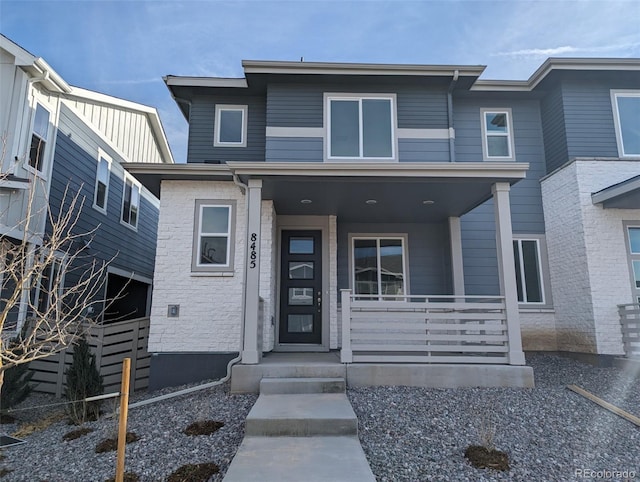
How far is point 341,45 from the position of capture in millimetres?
10750

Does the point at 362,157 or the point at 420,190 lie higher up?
the point at 362,157

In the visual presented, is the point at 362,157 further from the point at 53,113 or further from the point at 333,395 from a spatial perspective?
the point at 53,113

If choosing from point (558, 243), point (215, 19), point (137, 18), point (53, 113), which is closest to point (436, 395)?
point (558, 243)

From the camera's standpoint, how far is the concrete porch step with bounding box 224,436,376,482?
9.64ft

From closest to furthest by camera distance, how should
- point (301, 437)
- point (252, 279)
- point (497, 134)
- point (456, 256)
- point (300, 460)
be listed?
point (300, 460) → point (301, 437) → point (252, 279) → point (456, 256) → point (497, 134)

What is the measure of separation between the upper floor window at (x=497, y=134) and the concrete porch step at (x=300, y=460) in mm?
7151

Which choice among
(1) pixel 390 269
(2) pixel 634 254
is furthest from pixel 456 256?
(2) pixel 634 254

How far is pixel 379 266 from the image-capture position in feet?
26.6

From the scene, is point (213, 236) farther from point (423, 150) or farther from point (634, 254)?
point (634, 254)

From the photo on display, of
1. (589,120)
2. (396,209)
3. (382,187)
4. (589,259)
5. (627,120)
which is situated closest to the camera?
(382,187)

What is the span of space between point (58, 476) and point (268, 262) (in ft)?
13.4

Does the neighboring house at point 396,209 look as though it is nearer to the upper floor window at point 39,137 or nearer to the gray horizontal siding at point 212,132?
the gray horizontal siding at point 212,132

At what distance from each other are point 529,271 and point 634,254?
1.81 m

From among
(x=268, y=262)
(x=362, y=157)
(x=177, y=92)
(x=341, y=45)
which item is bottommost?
(x=268, y=262)
